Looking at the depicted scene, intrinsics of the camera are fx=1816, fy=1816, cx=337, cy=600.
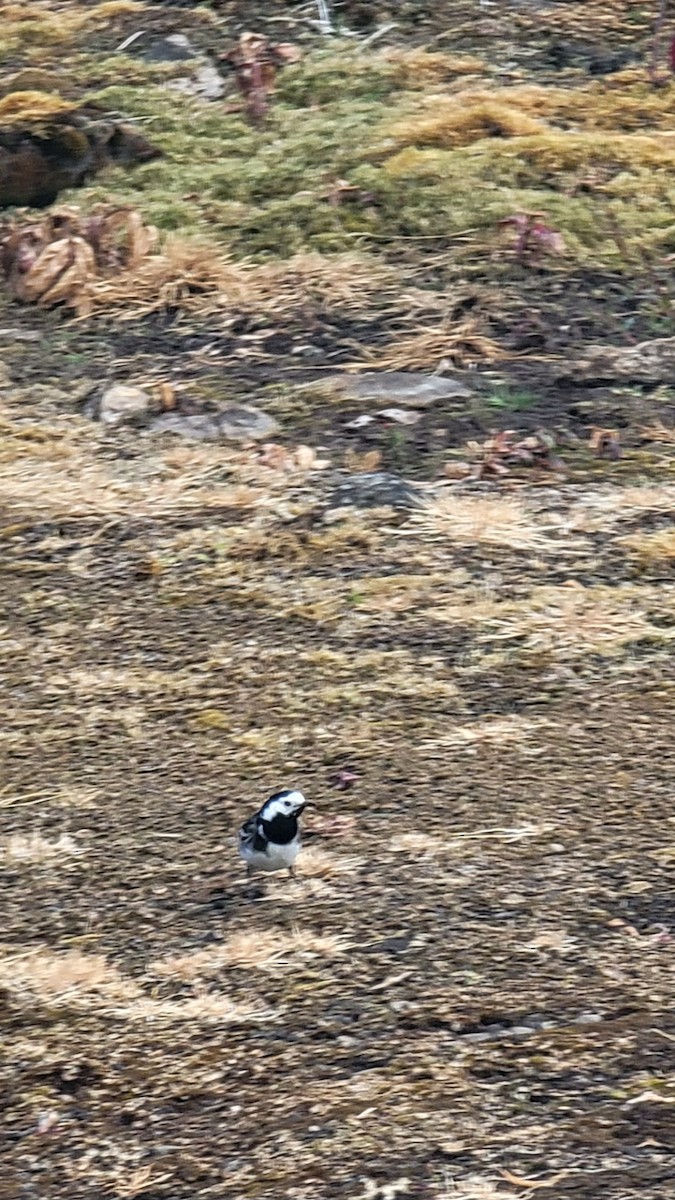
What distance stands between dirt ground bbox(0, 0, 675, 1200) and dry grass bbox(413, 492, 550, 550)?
13 millimetres

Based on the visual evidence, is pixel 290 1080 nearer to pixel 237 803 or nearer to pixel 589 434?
pixel 237 803

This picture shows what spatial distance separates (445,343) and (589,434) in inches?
31.6

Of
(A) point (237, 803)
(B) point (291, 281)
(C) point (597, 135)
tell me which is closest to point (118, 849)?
(A) point (237, 803)

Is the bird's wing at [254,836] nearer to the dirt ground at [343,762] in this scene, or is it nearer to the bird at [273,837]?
the bird at [273,837]

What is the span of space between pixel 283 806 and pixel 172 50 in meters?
5.54

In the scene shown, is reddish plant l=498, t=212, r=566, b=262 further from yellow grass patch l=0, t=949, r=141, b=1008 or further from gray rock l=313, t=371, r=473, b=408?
yellow grass patch l=0, t=949, r=141, b=1008

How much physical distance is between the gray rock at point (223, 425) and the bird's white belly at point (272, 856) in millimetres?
2396

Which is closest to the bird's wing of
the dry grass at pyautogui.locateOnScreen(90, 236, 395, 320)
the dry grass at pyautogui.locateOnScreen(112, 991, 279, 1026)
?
the dry grass at pyautogui.locateOnScreen(112, 991, 279, 1026)

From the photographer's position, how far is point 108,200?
288 inches

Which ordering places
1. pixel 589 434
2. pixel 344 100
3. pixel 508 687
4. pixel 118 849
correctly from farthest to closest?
1. pixel 344 100
2. pixel 589 434
3. pixel 508 687
4. pixel 118 849

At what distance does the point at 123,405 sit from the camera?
613cm

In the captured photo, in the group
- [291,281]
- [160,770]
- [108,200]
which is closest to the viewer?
[160,770]

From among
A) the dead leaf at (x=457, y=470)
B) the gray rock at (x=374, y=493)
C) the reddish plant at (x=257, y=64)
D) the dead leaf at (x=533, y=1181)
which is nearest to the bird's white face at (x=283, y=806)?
the dead leaf at (x=533, y=1181)

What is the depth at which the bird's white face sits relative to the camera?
372 cm
